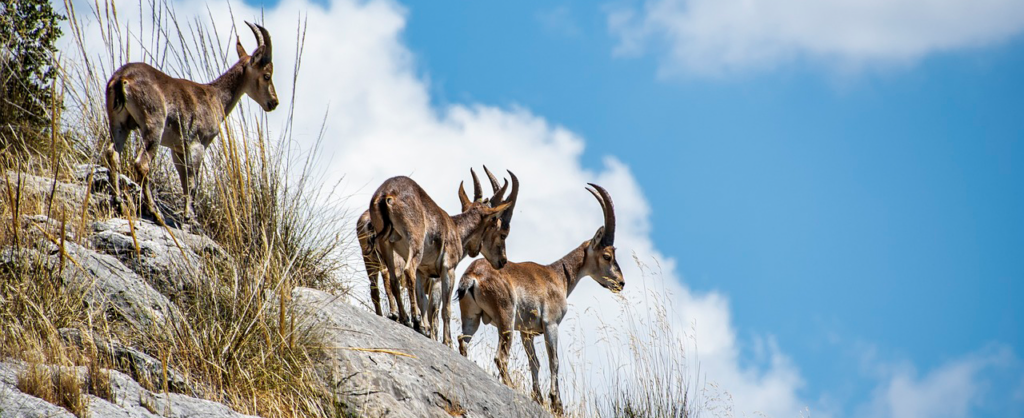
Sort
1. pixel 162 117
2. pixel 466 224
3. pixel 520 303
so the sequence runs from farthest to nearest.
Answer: pixel 520 303 → pixel 466 224 → pixel 162 117

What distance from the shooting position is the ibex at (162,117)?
766cm

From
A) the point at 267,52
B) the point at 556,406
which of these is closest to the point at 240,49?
the point at 267,52

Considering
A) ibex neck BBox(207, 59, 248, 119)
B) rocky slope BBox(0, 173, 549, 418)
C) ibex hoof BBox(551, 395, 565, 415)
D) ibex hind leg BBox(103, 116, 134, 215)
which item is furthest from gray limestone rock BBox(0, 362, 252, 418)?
ibex hoof BBox(551, 395, 565, 415)

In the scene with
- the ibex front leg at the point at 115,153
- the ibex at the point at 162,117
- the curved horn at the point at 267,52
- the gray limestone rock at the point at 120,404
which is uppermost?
the curved horn at the point at 267,52

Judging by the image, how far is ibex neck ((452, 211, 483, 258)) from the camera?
9.35 metres

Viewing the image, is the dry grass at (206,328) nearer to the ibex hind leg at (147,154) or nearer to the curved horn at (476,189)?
the ibex hind leg at (147,154)

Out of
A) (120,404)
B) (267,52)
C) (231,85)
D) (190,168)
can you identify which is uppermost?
(267,52)

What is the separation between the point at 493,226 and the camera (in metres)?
9.81

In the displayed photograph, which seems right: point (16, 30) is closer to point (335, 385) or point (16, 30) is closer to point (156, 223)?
point (156, 223)

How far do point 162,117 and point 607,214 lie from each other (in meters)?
5.79

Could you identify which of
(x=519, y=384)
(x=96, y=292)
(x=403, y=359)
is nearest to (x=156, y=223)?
(x=96, y=292)

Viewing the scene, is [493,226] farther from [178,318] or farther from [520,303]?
[178,318]

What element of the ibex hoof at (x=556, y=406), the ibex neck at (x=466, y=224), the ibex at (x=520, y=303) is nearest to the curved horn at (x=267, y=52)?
the ibex neck at (x=466, y=224)

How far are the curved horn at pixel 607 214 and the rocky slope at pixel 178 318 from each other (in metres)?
4.85
